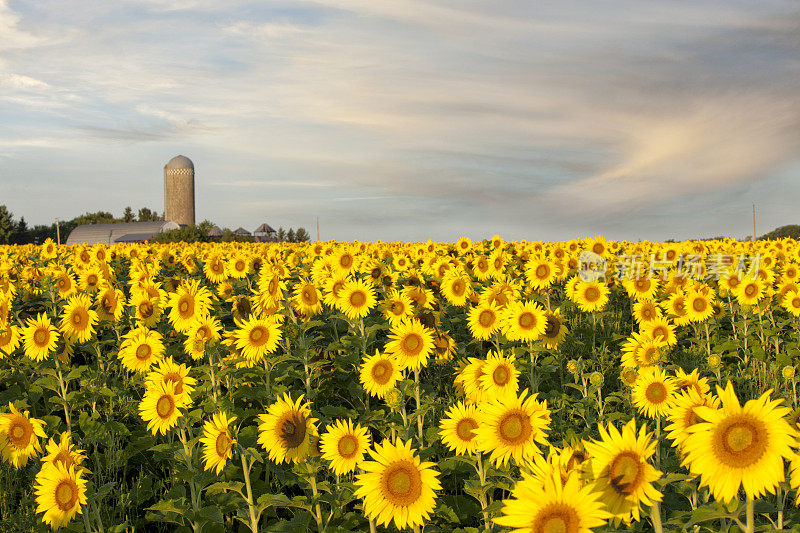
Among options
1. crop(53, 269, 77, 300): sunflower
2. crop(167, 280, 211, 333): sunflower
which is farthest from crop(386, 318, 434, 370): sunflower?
crop(53, 269, 77, 300): sunflower

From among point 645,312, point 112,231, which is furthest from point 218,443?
point 112,231

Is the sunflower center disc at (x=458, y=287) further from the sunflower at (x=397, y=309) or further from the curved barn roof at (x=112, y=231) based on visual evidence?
the curved barn roof at (x=112, y=231)

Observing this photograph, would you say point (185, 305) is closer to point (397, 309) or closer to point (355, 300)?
point (355, 300)

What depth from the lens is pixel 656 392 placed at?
485 centimetres

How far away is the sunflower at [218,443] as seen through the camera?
167 inches

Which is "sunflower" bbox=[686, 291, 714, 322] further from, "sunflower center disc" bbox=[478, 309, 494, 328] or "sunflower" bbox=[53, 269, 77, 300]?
"sunflower" bbox=[53, 269, 77, 300]

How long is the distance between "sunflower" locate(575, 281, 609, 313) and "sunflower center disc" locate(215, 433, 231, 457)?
7172mm

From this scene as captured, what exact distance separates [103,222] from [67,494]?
12455cm

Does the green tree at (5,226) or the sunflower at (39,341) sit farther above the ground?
the green tree at (5,226)

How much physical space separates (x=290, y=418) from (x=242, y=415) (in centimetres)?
187

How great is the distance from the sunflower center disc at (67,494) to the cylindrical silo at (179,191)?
109158mm

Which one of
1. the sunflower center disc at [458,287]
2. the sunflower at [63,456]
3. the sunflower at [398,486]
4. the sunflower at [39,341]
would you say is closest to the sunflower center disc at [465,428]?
the sunflower at [398,486]

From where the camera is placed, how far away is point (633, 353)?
21.6ft

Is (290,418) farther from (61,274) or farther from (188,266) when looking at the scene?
(188,266)
